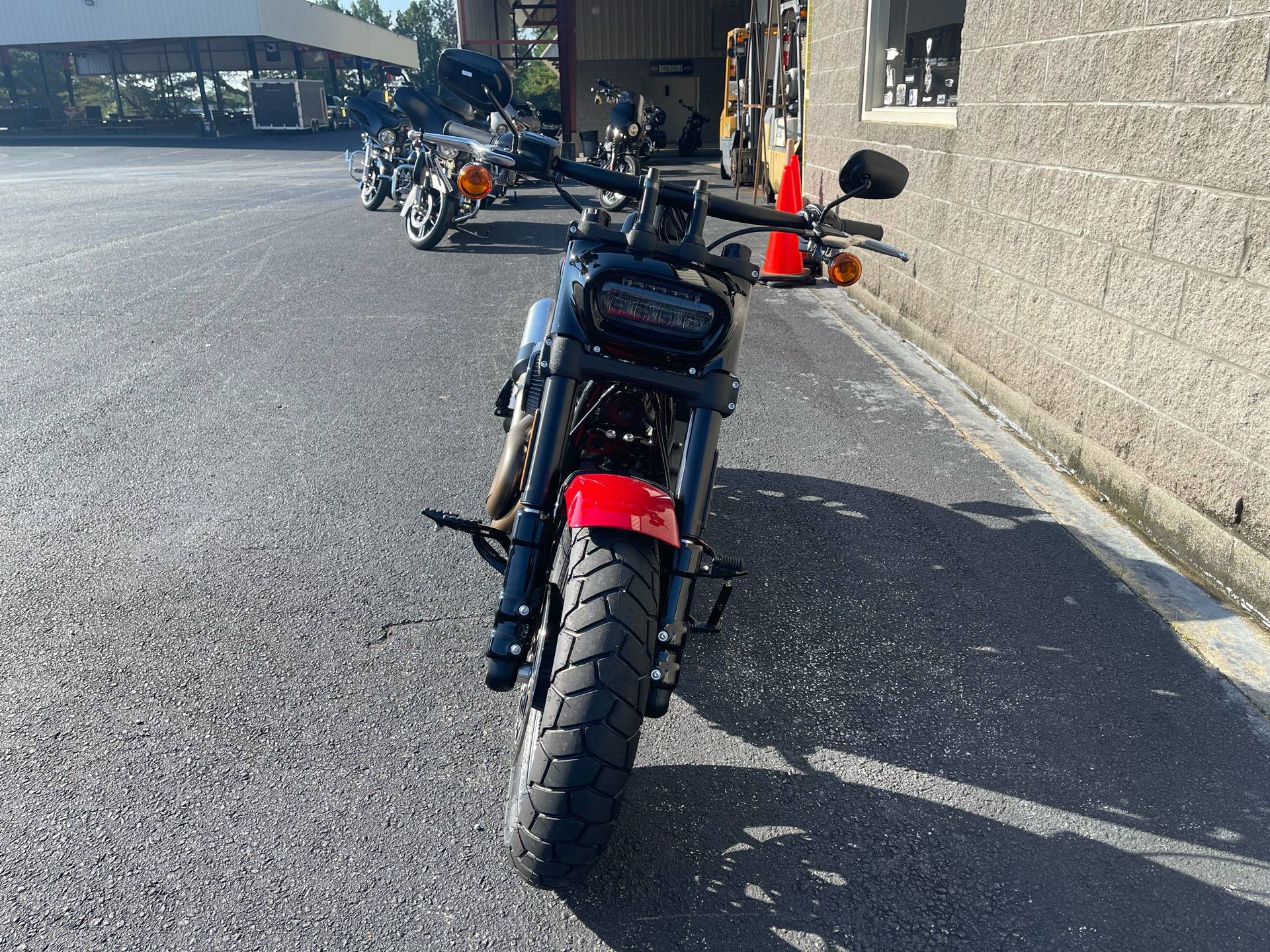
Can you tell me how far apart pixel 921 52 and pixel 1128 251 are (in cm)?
426

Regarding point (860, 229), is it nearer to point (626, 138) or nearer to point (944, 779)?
point (944, 779)

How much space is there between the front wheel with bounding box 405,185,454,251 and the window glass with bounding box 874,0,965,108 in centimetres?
495

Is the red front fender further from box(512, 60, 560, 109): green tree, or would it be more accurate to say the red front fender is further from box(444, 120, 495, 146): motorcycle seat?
box(512, 60, 560, 109): green tree

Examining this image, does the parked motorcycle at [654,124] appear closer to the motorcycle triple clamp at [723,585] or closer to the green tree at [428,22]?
the motorcycle triple clamp at [723,585]

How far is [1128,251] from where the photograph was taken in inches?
171

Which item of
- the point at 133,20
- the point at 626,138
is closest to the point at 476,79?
the point at 626,138

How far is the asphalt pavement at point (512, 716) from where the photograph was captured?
7.27 feet

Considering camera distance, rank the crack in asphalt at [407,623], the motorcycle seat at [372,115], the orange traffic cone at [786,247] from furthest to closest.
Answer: the motorcycle seat at [372,115], the orange traffic cone at [786,247], the crack in asphalt at [407,623]

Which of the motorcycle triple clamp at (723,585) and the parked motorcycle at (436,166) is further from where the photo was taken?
the parked motorcycle at (436,166)

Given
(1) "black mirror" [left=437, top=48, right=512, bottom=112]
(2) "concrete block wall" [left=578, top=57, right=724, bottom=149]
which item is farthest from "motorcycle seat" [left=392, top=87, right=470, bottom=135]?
(2) "concrete block wall" [left=578, top=57, right=724, bottom=149]

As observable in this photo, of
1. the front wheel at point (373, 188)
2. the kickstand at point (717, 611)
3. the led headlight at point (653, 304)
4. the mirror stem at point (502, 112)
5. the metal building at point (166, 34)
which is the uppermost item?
the metal building at point (166, 34)

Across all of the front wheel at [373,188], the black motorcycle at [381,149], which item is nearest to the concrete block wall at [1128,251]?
the black motorcycle at [381,149]

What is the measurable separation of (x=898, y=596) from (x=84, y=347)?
6204 mm

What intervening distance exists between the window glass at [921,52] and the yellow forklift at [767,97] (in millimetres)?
2807
